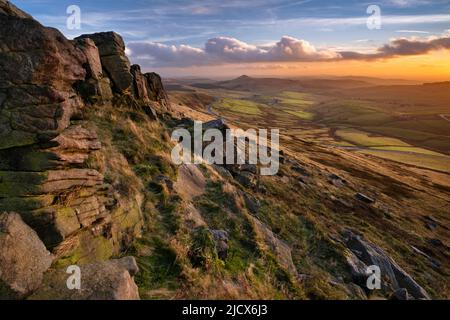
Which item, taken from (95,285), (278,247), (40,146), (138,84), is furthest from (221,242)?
(138,84)

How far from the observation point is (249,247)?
1697 cm

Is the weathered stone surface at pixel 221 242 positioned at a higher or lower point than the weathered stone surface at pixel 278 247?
higher

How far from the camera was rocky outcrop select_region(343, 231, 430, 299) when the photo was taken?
19625mm

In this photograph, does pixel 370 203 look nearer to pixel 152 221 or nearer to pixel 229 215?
pixel 229 215

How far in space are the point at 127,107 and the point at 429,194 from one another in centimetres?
7188

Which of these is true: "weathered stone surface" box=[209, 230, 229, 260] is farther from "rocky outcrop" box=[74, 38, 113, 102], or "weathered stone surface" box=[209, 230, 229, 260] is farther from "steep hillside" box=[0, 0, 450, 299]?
"rocky outcrop" box=[74, 38, 113, 102]

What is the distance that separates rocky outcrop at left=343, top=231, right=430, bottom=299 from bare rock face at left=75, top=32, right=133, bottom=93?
21954mm

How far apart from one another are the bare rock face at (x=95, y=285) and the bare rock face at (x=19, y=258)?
1.12ft

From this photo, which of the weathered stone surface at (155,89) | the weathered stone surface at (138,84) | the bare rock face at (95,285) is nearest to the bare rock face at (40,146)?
the bare rock face at (95,285)

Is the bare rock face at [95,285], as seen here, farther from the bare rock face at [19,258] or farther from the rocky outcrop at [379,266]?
the rocky outcrop at [379,266]

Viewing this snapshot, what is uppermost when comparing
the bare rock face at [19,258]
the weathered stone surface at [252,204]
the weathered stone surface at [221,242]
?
the bare rock face at [19,258]

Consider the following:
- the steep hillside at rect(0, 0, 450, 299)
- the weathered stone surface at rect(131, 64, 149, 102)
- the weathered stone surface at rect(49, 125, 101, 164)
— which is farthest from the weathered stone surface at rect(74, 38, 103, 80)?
the weathered stone surface at rect(49, 125, 101, 164)

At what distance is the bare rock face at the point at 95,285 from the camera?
29.9ft

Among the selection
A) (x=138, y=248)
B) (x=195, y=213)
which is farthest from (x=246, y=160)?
(x=138, y=248)
